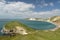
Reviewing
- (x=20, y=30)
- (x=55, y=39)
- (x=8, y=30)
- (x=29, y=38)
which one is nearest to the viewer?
(x=29, y=38)

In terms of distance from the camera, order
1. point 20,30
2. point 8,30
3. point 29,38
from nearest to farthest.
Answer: point 29,38 < point 20,30 < point 8,30

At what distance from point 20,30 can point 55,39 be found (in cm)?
6907

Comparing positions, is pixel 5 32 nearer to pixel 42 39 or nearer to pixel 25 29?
pixel 25 29

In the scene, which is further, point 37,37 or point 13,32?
point 13,32

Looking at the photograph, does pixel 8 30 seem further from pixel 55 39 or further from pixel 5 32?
pixel 55 39

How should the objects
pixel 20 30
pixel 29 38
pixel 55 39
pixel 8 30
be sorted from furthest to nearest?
pixel 8 30
pixel 20 30
pixel 55 39
pixel 29 38

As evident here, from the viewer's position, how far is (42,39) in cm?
2995

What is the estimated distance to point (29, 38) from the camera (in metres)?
28.9

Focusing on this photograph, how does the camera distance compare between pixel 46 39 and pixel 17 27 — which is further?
pixel 17 27

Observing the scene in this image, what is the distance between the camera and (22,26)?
10294cm

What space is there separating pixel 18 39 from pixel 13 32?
240 feet

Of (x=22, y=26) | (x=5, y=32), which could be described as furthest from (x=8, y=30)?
(x=22, y=26)

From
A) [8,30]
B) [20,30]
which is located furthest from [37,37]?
[8,30]

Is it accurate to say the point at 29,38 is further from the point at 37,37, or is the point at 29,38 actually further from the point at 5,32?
the point at 5,32
